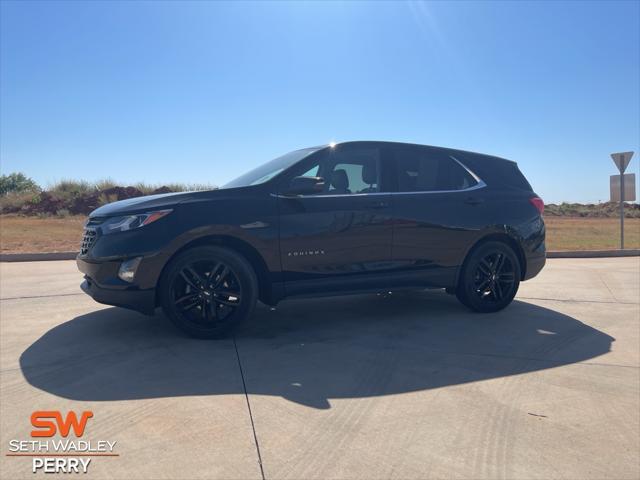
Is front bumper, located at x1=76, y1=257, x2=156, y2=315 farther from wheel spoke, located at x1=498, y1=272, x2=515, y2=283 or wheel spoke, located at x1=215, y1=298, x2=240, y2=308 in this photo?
wheel spoke, located at x1=498, y1=272, x2=515, y2=283

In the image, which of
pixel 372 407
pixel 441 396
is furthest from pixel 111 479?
pixel 441 396

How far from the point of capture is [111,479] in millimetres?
2271

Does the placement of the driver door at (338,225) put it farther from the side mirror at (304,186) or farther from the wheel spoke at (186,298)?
the wheel spoke at (186,298)

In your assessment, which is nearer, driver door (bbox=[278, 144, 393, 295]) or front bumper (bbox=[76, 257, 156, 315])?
front bumper (bbox=[76, 257, 156, 315])

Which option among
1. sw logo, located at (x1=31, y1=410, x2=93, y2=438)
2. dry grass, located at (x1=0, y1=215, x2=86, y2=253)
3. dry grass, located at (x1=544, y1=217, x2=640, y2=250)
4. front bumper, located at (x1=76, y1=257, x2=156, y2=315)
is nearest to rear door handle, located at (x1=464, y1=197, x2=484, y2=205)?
front bumper, located at (x1=76, y1=257, x2=156, y2=315)

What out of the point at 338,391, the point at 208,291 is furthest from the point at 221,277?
the point at 338,391

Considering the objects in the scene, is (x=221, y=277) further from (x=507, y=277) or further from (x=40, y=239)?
(x=40, y=239)

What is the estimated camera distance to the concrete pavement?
2.48 meters

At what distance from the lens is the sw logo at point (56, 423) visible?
267cm

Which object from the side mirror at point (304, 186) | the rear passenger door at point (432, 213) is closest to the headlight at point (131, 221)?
the side mirror at point (304, 186)

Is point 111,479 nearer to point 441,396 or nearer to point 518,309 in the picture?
point 441,396

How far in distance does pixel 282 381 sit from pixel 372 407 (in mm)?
677

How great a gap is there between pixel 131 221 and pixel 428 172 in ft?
9.91

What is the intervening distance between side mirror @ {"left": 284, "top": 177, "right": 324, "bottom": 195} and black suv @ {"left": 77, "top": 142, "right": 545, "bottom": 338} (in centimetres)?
1
